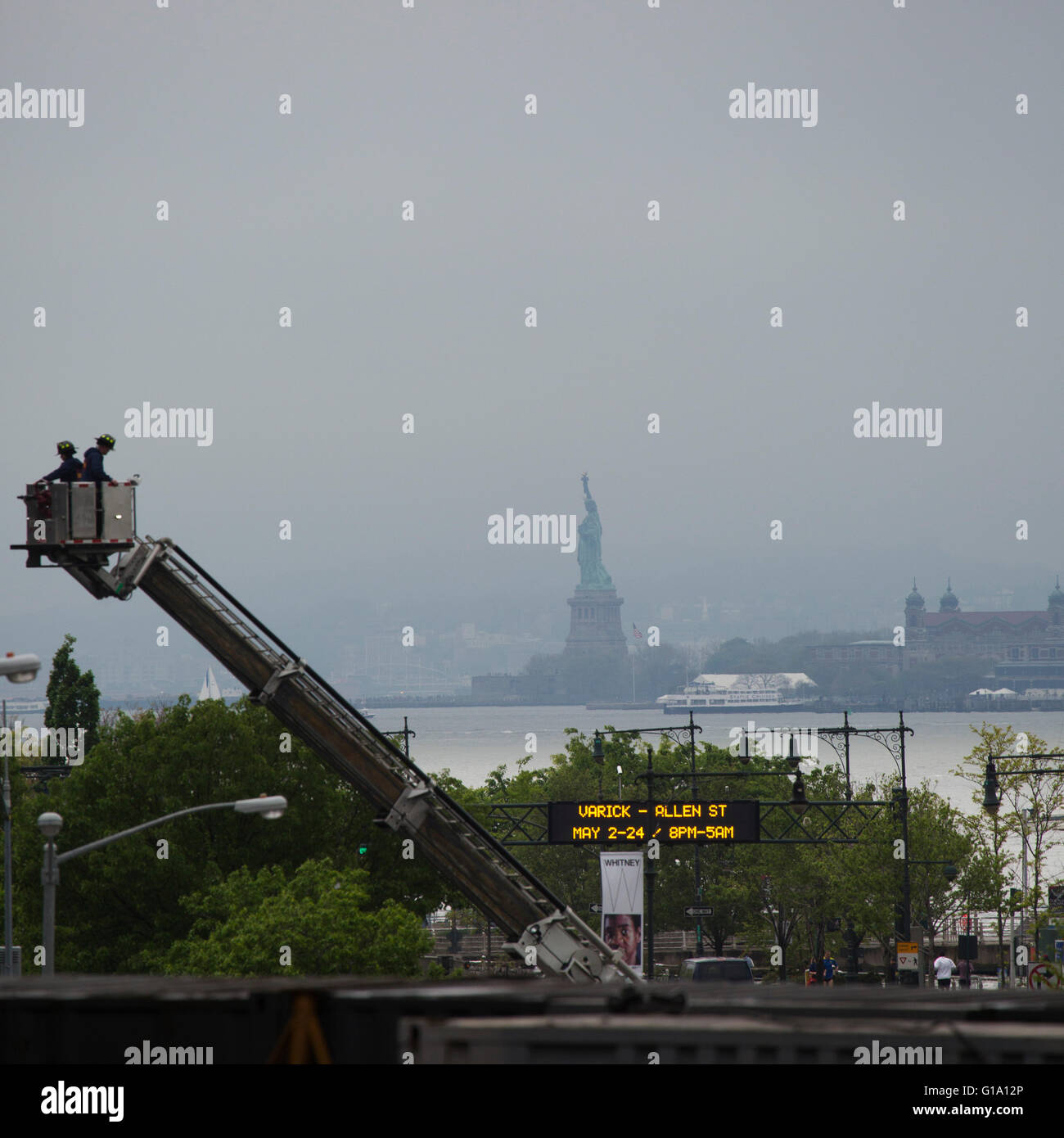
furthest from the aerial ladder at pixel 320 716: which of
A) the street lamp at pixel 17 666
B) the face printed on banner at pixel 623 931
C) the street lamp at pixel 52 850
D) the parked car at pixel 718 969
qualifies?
the parked car at pixel 718 969

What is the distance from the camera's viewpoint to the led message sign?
37000mm

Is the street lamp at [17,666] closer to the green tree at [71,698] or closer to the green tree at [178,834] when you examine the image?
the green tree at [178,834]

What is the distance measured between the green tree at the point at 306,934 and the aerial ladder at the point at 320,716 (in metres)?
13.7

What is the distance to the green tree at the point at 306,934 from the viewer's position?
115 feet

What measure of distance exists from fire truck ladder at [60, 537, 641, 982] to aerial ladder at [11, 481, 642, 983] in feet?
0.05

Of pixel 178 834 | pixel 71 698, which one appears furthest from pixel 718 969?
pixel 71 698

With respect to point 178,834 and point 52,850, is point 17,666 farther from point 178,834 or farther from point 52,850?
point 178,834

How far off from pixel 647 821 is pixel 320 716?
18.7 metres

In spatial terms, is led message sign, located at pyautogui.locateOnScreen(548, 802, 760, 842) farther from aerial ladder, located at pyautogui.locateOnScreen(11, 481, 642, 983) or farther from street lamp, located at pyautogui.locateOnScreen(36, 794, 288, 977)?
aerial ladder, located at pyautogui.locateOnScreen(11, 481, 642, 983)
